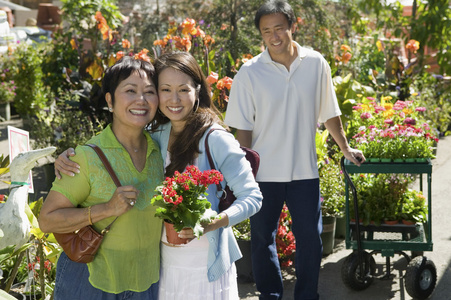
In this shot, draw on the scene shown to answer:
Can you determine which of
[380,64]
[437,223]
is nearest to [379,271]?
[437,223]

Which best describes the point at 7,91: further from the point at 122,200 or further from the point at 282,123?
the point at 122,200

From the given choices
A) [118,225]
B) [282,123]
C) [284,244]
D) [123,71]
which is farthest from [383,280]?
[123,71]

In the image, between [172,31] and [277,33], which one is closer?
[277,33]

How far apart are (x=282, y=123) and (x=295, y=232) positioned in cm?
66

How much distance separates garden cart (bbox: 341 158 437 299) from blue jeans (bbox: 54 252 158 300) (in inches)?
80.3

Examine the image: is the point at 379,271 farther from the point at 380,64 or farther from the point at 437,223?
the point at 380,64

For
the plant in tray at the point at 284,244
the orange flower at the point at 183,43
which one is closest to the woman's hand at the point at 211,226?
the plant in tray at the point at 284,244

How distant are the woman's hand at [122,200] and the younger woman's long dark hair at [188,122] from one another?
0.31 m

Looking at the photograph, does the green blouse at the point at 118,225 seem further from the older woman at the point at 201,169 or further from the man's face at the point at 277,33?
the man's face at the point at 277,33

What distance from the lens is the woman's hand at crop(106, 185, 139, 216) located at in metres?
2.20

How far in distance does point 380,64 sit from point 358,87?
3340 millimetres

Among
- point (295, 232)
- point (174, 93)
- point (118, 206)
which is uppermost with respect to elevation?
point (174, 93)

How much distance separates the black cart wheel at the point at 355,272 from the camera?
4.30 metres

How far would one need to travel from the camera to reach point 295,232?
12.4ft
